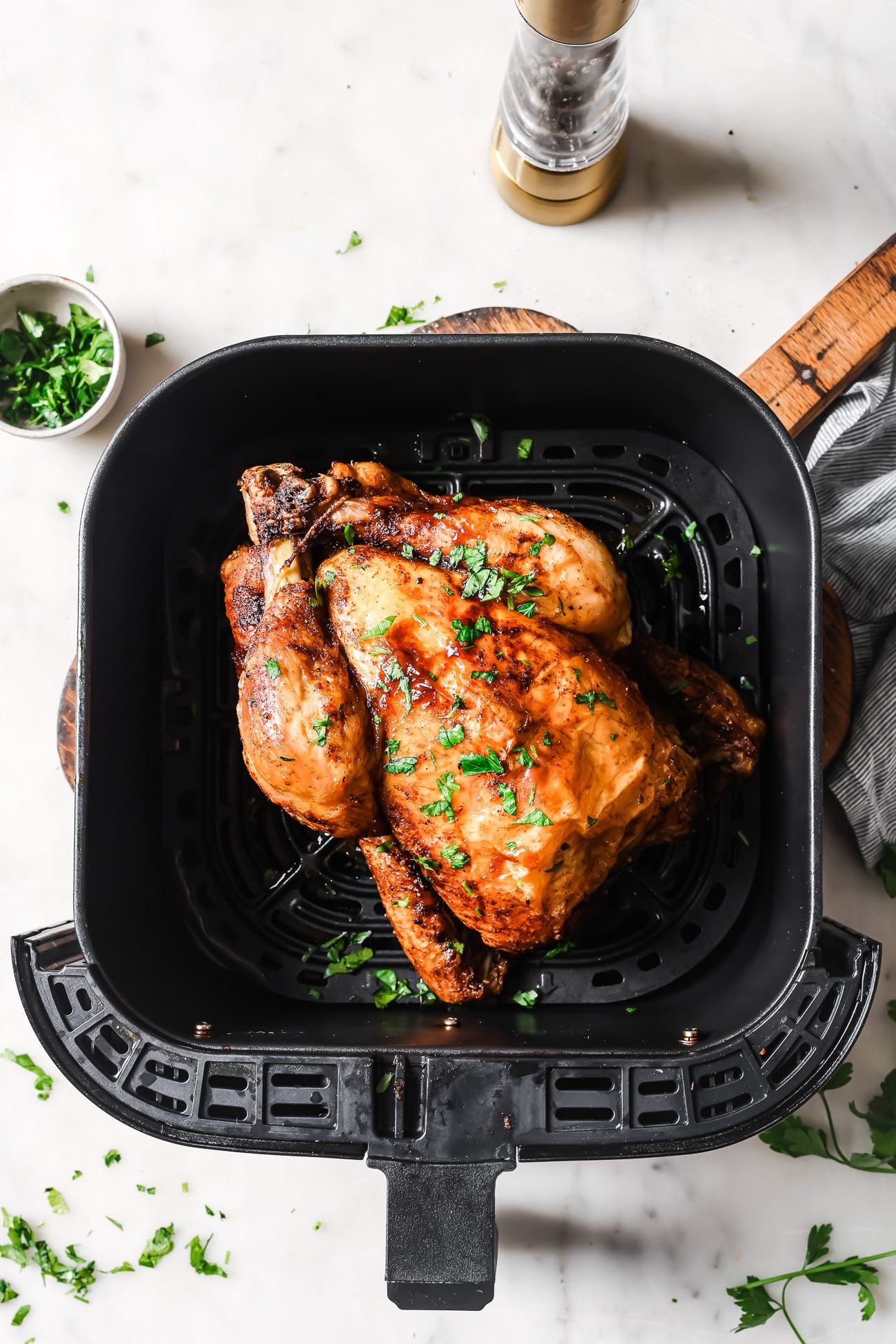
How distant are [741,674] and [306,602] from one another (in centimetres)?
91

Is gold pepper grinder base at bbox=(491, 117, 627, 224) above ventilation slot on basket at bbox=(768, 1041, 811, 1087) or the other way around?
above

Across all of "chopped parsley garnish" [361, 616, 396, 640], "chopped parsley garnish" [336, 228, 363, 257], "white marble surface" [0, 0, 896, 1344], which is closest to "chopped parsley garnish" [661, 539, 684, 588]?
"white marble surface" [0, 0, 896, 1344]

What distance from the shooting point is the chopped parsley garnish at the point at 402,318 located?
2.42 meters

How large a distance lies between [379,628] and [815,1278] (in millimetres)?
1762

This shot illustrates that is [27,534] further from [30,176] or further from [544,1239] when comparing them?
[544,1239]

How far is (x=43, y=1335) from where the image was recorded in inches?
94.1

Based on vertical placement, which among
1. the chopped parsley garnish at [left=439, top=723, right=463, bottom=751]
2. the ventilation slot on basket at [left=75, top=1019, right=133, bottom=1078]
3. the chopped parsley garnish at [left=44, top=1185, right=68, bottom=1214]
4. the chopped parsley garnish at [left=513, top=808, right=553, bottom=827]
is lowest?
the chopped parsley garnish at [left=44, top=1185, right=68, bottom=1214]

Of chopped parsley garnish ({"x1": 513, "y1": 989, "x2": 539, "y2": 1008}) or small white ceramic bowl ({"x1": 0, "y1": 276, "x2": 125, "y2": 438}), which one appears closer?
chopped parsley garnish ({"x1": 513, "y1": 989, "x2": 539, "y2": 1008})

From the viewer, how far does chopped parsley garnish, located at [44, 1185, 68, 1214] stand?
241 centimetres

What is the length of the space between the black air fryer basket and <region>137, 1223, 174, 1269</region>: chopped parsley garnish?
718 mm

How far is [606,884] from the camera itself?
2.11 meters

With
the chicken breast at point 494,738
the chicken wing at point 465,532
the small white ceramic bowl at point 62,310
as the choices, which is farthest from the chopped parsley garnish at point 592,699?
the small white ceramic bowl at point 62,310

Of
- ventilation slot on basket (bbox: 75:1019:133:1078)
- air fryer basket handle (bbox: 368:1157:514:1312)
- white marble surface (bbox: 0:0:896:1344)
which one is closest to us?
air fryer basket handle (bbox: 368:1157:514:1312)

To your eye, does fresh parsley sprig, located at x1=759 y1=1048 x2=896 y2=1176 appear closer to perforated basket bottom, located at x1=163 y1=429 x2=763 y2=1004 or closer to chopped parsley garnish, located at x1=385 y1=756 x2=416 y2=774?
perforated basket bottom, located at x1=163 y1=429 x2=763 y2=1004
